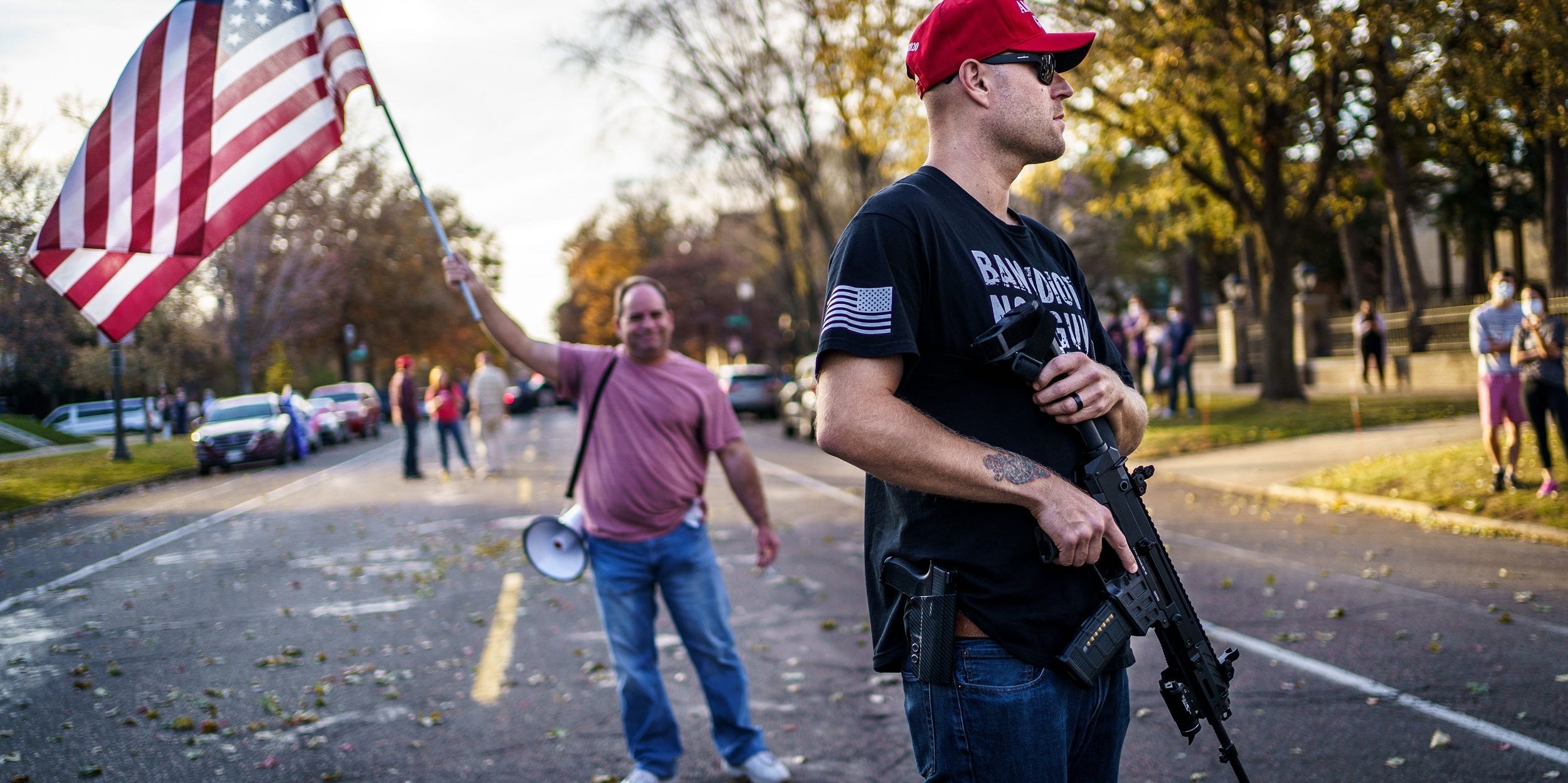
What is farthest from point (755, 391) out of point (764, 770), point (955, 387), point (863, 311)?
point (863, 311)

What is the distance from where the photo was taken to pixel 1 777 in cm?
489

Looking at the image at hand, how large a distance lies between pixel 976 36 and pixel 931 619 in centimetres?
106

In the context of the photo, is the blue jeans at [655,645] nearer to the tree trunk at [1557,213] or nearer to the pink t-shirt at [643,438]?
the pink t-shirt at [643,438]

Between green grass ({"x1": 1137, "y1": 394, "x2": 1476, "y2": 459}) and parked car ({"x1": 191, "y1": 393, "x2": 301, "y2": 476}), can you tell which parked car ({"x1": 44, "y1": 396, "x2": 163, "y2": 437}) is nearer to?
parked car ({"x1": 191, "y1": 393, "x2": 301, "y2": 476})

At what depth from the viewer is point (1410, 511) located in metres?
11.0

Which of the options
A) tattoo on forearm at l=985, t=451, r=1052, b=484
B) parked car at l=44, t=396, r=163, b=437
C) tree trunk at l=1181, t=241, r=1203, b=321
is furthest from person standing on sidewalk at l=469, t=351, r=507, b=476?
tree trunk at l=1181, t=241, r=1203, b=321

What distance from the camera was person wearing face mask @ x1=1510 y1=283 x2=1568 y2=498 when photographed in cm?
1042

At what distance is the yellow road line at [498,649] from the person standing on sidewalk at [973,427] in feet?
13.9

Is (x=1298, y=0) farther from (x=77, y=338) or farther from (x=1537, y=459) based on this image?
(x=77, y=338)

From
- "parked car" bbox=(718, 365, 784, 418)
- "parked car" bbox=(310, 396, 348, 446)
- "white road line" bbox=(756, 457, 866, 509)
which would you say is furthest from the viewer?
"parked car" bbox=(718, 365, 784, 418)

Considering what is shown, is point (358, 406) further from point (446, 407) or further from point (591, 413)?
point (591, 413)

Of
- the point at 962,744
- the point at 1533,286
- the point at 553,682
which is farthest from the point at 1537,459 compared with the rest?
the point at 962,744

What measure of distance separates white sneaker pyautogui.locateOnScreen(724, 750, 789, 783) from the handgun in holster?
2652 millimetres

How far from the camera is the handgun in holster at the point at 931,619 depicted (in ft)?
7.00
